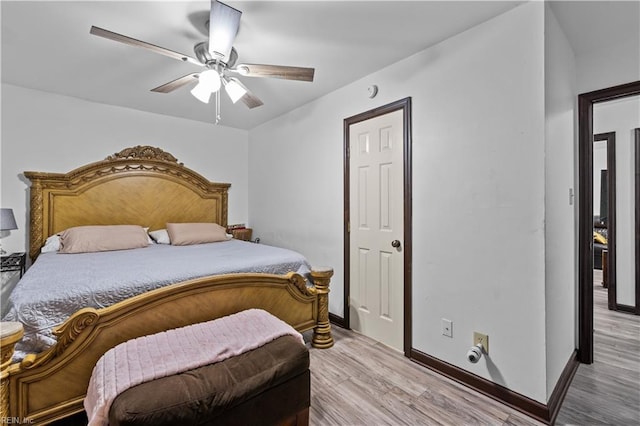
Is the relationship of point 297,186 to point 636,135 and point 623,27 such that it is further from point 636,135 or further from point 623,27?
point 636,135

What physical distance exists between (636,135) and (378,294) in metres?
3.40

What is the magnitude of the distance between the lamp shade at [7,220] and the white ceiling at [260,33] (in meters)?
1.24

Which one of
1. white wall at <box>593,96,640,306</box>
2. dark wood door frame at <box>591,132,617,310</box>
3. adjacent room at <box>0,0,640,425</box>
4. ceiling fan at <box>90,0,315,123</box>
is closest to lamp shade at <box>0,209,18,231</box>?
adjacent room at <box>0,0,640,425</box>

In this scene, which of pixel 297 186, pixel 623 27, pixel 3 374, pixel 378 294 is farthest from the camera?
pixel 297 186

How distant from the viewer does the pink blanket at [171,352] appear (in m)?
1.24

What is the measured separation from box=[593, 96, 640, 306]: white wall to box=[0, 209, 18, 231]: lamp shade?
19.5 feet

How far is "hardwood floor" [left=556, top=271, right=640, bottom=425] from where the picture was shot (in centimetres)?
169

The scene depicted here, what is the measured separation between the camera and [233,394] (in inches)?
51.1

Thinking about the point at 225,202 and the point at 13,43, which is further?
the point at 225,202

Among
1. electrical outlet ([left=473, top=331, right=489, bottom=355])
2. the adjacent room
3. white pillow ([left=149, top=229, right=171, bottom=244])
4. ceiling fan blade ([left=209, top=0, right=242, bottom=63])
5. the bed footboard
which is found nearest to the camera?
the bed footboard

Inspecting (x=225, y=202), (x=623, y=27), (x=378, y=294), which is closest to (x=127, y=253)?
(x=225, y=202)

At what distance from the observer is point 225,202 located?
430cm

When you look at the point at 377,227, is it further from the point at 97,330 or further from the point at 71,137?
the point at 71,137

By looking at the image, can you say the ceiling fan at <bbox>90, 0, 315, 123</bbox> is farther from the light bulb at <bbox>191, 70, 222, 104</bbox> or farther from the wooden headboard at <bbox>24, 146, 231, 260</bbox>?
the wooden headboard at <bbox>24, 146, 231, 260</bbox>
